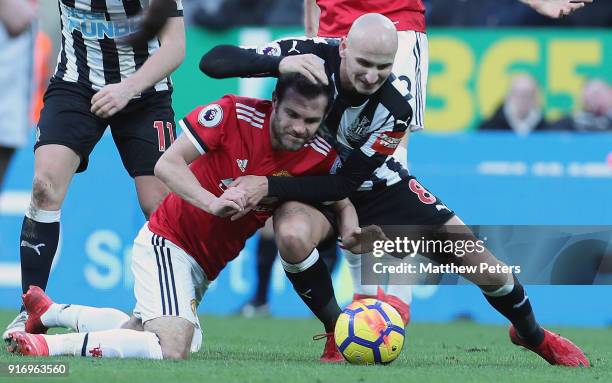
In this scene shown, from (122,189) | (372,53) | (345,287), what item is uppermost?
(372,53)

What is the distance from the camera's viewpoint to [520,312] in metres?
6.26

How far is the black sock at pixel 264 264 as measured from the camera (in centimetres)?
1014

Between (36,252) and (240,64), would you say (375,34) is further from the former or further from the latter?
(36,252)

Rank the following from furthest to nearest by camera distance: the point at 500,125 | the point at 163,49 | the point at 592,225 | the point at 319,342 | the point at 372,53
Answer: the point at 500,125 → the point at 592,225 → the point at 319,342 → the point at 163,49 → the point at 372,53

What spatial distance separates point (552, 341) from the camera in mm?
6285

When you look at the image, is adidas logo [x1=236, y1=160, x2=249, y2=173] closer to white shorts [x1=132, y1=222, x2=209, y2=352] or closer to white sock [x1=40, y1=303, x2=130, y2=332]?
white shorts [x1=132, y1=222, x2=209, y2=352]

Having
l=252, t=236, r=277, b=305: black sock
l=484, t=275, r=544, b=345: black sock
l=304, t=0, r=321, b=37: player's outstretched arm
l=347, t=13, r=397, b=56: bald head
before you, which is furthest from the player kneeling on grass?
l=252, t=236, r=277, b=305: black sock

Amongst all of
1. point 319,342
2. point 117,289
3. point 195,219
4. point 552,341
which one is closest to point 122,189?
point 117,289

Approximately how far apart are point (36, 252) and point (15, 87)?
0.98 meters

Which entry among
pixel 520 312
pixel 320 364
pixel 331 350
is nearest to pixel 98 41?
pixel 331 350

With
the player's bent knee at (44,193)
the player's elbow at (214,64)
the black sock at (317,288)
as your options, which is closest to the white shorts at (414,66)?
the black sock at (317,288)

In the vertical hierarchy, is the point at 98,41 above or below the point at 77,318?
above

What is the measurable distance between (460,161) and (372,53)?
4.76 m

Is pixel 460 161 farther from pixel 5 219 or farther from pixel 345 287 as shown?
pixel 5 219
